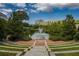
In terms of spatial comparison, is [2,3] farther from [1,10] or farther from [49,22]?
[49,22]

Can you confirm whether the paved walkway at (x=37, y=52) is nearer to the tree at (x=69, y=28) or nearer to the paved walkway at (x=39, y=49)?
the paved walkway at (x=39, y=49)

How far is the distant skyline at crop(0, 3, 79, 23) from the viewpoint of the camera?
380 cm

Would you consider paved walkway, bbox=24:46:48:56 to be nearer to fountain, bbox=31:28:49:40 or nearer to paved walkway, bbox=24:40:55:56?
paved walkway, bbox=24:40:55:56

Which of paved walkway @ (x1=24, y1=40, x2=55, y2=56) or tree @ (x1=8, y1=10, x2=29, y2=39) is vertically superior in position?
Answer: tree @ (x1=8, y1=10, x2=29, y2=39)

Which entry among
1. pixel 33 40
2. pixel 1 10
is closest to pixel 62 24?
pixel 33 40

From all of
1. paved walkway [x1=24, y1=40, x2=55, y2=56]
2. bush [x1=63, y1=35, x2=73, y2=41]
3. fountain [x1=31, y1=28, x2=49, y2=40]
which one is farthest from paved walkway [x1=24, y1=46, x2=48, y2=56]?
bush [x1=63, y1=35, x2=73, y2=41]

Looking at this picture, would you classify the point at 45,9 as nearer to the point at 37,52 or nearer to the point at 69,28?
the point at 69,28

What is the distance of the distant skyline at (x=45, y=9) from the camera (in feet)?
12.5

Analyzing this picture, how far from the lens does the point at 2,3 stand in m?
3.80

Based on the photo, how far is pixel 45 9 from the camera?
3809mm

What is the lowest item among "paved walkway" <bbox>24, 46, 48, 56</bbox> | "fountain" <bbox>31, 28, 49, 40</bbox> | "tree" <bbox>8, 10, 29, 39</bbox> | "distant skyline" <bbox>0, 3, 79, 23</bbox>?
"paved walkway" <bbox>24, 46, 48, 56</bbox>

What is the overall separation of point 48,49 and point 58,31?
22 cm

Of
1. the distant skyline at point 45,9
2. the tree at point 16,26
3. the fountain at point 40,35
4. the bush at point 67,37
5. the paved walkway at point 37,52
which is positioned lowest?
the paved walkway at point 37,52

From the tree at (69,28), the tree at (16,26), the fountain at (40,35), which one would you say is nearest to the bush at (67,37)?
the tree at (69,28)
